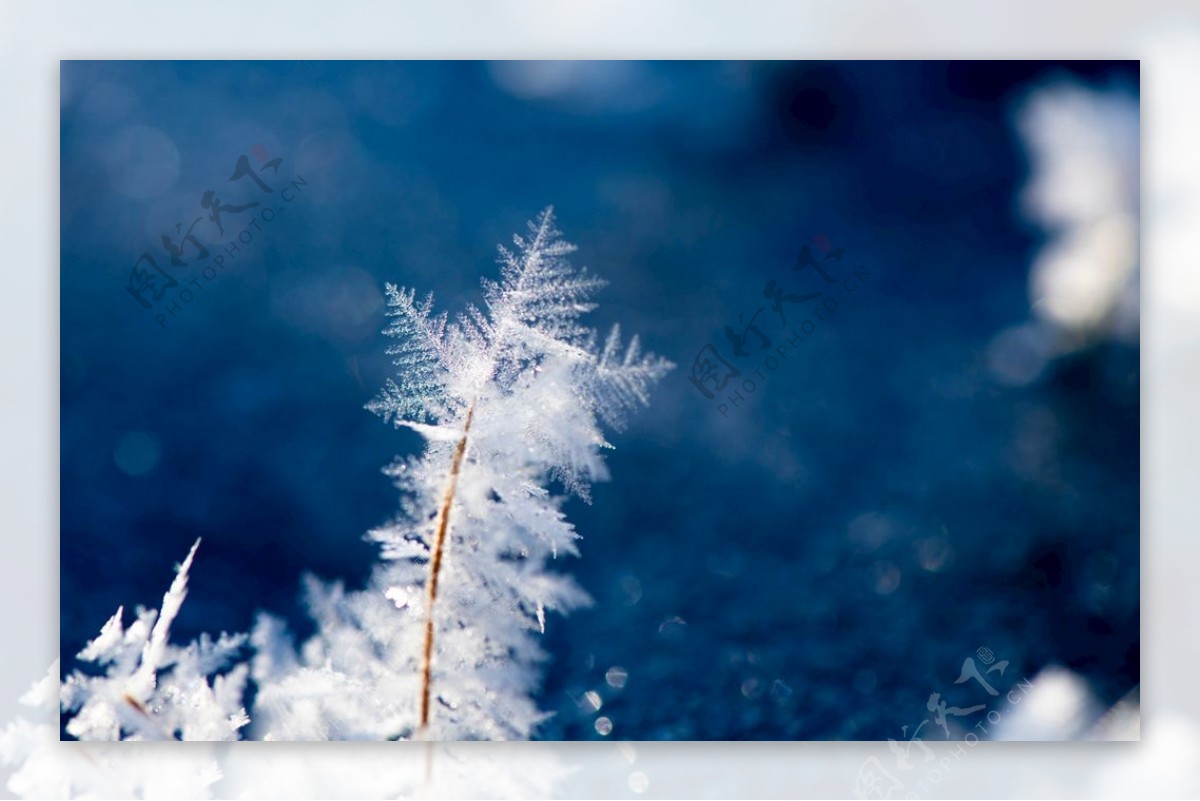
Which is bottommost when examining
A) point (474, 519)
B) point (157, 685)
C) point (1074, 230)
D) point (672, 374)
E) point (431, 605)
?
point (157, 685)

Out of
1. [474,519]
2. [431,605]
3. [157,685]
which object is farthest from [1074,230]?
[157,685]

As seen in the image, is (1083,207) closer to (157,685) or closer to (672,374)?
(672,374)

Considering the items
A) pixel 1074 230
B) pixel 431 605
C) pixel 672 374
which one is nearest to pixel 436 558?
pixel 431 605

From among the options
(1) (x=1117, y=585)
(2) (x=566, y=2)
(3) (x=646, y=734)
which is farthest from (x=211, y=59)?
(1) (x=1117, y=585)

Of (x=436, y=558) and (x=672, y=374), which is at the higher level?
(x=672, y=374)

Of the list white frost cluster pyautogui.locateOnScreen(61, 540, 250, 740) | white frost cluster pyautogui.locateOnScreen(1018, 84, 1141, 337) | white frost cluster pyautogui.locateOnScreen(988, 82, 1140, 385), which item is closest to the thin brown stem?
white frost cluster pyautogui.locateOnScreen(61, 540, 250, 740)

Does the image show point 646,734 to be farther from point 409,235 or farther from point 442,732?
point 409,235

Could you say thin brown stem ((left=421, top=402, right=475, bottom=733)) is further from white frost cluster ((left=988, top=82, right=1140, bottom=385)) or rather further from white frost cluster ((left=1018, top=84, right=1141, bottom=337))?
white frost cluster ((left=1018, top=84, right=1141, bottom=337))
